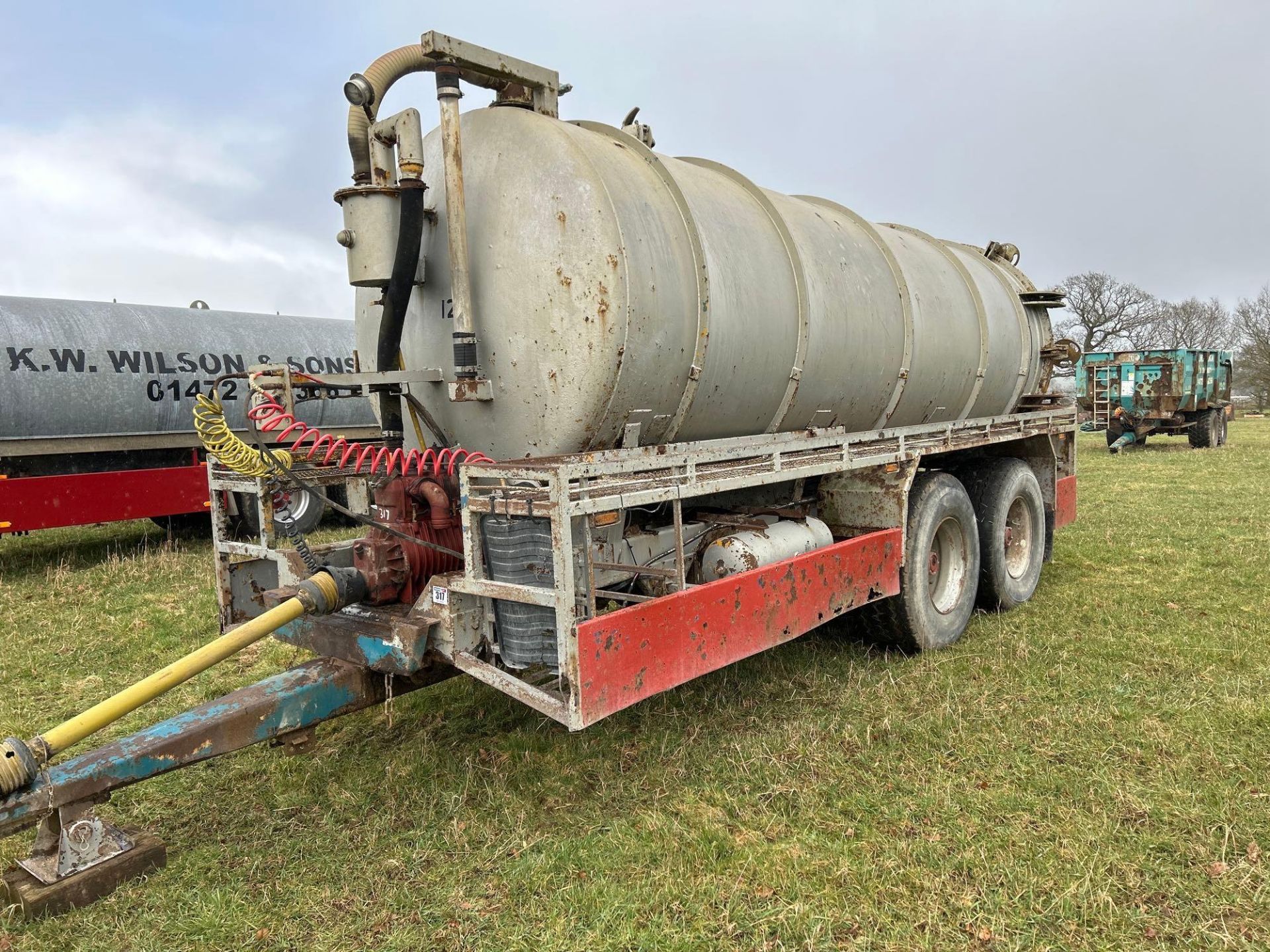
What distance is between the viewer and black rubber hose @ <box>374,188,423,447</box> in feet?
12.5

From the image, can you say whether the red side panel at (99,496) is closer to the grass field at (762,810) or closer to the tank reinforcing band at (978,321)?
the grass field at (762,810)

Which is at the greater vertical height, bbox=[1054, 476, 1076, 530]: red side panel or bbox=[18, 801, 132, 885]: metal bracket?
bbox=[1054, 476, 1076, 530]: red side panel

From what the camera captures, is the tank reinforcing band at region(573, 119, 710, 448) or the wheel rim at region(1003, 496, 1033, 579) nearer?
the tank reinforcing band at region(573, 119, 710, 448)

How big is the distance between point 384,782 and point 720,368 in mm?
2438

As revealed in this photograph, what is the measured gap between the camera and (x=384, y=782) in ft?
13.1

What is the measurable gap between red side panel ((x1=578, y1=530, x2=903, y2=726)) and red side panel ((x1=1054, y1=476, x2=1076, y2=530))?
334 centimetres

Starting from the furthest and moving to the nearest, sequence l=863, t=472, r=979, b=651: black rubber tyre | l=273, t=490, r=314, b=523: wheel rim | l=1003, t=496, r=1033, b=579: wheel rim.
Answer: l=273, t=490, r=314, b=523: wheel rim < l=1003, t=496, r=1033, b=579: wheel rim < l=863, t=472, r=979, b=651: black rubber tyre

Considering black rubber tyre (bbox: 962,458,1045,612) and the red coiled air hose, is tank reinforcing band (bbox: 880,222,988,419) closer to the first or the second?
black rubber tyre (bbox: 962,458,1045,612)

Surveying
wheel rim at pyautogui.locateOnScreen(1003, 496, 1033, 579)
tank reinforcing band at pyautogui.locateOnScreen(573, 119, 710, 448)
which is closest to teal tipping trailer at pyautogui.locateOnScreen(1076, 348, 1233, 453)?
wheel rim at pyautogui.locateOnScreen(1003, 496, 1033, 579)

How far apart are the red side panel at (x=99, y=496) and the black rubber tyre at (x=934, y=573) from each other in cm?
758

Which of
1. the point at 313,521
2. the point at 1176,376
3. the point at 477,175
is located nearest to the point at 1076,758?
the point at 477,175

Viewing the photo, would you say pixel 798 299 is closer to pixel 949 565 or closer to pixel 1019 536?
pixel 949 565

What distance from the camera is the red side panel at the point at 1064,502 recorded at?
7.68 meters

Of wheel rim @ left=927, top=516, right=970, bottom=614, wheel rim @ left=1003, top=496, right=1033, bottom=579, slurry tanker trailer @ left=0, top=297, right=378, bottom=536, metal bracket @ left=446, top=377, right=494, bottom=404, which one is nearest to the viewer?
metal bracket @ left=446, top=377, right=494, bottom=404
